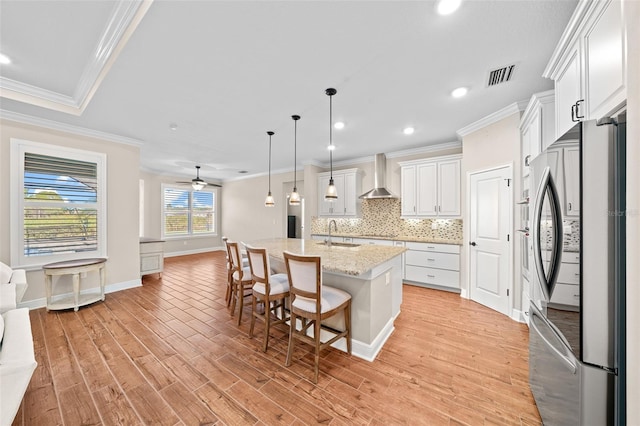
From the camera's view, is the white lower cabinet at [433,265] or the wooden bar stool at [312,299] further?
the white lower cabinet at [433,265]

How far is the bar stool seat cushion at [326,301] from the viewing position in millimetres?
1934

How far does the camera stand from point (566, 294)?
1.16 m

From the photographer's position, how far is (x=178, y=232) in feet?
25.2

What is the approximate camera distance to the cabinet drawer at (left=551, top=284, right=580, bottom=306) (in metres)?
1.09

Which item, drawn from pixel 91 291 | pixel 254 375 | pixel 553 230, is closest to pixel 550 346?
pixel 553 230

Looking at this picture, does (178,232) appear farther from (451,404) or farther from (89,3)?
(451,404)

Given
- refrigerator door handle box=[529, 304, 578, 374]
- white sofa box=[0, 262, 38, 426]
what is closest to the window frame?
white sofa box=[0, 262, 38, 426]

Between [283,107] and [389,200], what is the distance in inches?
126

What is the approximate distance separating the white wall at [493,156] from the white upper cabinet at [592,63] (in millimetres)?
1198

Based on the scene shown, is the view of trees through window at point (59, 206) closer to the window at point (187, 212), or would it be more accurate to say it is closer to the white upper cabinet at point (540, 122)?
the window at point (187, 212)

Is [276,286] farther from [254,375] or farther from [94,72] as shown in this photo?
[94,72]

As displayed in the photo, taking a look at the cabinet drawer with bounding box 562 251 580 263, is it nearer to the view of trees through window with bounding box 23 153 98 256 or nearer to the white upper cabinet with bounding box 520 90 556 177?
the white upper cabinet with bounding box 520 90 556 177

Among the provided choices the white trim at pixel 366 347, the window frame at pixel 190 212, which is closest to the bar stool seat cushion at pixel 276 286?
the white trim at pixel 366 347

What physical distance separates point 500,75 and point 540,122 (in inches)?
25.9
